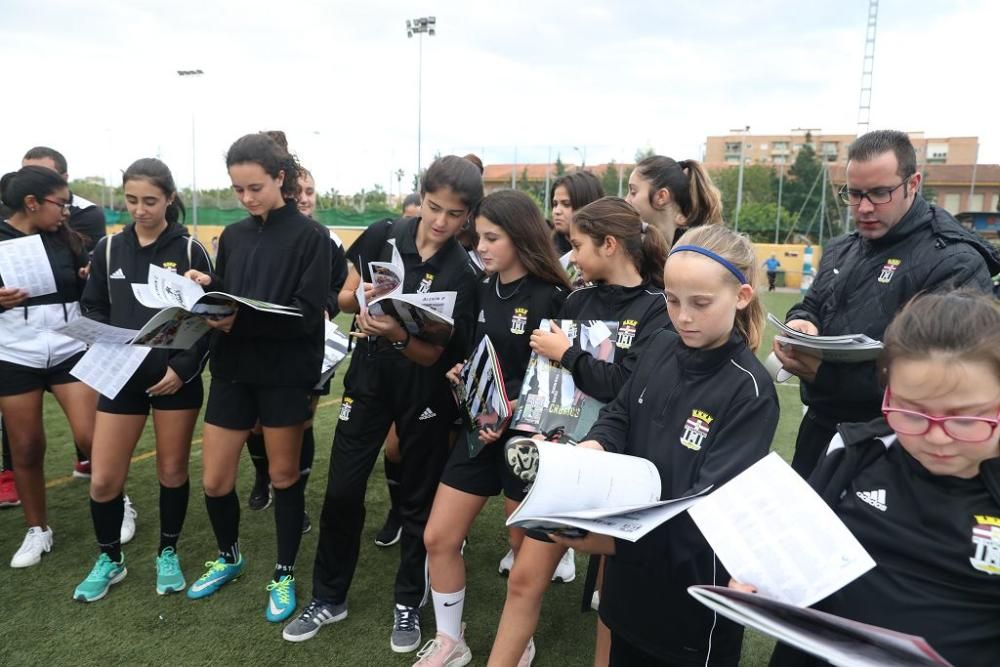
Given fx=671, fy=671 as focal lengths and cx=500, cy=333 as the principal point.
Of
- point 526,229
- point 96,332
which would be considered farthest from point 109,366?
point 526,229

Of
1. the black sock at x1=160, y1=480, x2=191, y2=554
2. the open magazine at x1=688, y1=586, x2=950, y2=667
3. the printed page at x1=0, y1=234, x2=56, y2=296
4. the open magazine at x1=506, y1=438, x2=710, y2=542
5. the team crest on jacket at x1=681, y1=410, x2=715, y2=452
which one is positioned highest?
the printed page at x1=0, y1=234, x2=56, y2=296

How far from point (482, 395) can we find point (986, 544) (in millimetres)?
1522

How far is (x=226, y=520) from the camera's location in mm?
3150

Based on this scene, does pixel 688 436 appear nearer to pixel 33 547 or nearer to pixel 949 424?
pixel 949 424

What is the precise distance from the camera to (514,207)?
2.65 metres

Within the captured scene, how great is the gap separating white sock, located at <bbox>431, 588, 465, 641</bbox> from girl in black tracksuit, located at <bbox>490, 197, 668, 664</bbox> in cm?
38

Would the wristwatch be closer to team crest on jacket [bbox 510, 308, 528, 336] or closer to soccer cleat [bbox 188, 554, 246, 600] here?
team crest on jacket [bbox 510, 308, 528, 336]

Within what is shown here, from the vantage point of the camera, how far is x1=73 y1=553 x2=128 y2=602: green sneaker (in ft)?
10.1

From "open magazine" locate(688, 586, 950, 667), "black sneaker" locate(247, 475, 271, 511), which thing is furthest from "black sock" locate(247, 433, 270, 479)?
"open magazine" locate(688, 586, 950, 667)

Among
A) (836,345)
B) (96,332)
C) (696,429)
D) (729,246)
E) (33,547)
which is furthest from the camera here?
(33,547)

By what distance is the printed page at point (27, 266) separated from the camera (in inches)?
129

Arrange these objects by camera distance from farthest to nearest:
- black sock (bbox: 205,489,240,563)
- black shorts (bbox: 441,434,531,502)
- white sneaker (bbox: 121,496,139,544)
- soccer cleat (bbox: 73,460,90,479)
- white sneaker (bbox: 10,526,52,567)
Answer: soccer cleat (bbox: 73,460,90,479), white sneaker (bbox: 121,496,139,544), white sneaker (bbox: 10,526,52,567), black sock (bbox: 205,489,240,563), black shorts (bbox: 441,434,531,502)

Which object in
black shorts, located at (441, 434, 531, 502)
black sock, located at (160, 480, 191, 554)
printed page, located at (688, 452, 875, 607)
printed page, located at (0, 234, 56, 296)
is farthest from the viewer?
printed page, located at (0, 234, 56, 296)

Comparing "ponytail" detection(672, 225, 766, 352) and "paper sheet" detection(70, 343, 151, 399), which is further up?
"ponytail" detection(672, 225, 766, 352)
